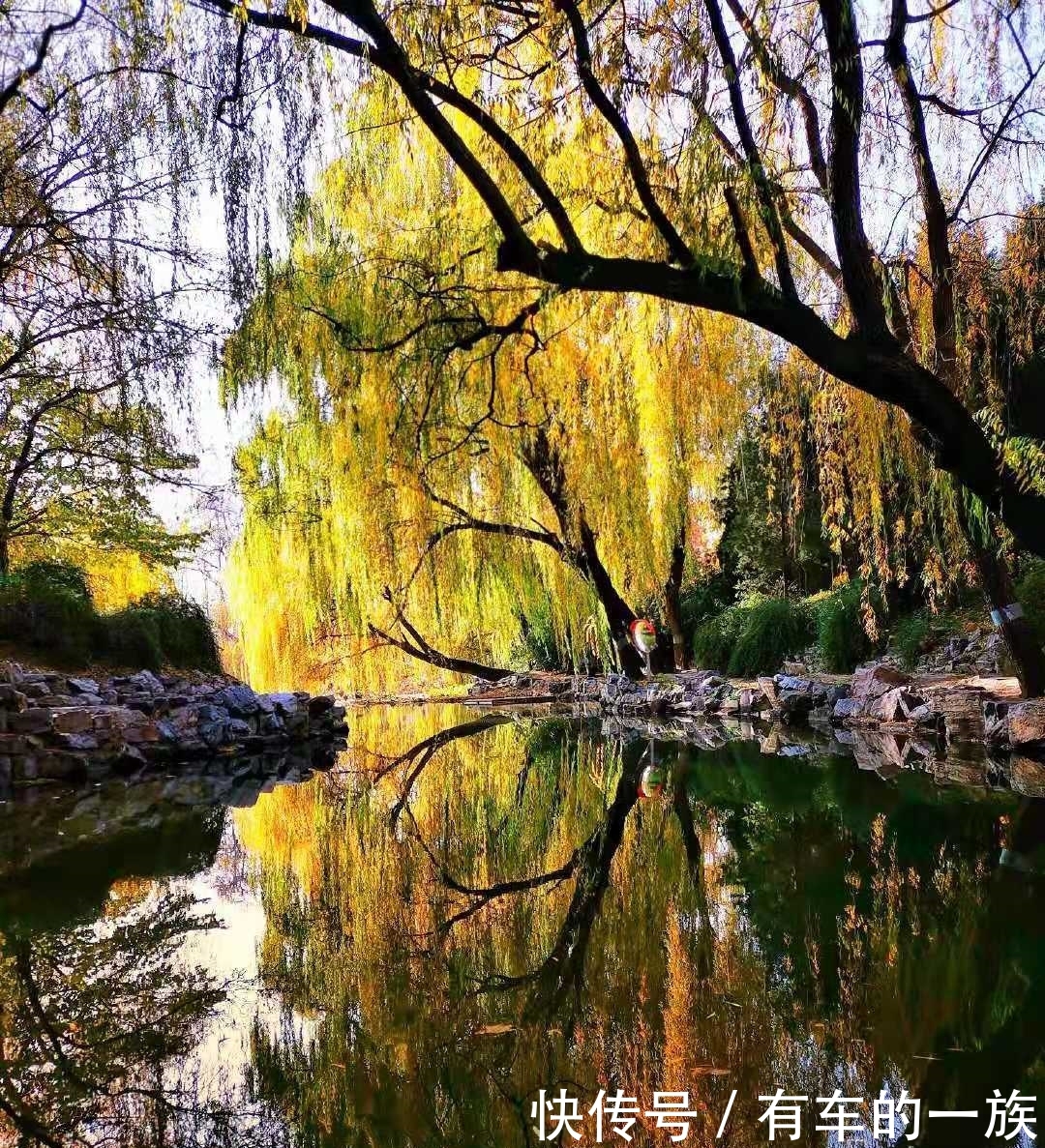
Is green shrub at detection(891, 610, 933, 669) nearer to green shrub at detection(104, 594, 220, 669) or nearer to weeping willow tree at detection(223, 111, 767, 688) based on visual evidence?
weeping willow tree at detection(223, 111, 767, 688)

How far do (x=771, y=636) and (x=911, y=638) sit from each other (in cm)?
255

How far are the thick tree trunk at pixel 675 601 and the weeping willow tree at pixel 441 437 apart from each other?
0.13m

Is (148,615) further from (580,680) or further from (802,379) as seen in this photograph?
(580,680)

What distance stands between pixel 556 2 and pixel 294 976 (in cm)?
324

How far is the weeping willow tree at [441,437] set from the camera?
18.3 ft

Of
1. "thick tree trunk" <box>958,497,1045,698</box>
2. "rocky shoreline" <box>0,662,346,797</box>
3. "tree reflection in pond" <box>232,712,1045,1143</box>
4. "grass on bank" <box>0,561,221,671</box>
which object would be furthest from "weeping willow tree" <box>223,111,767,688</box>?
"thick tree trunk" <box>958,497,1045,698</box>

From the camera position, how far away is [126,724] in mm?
7398

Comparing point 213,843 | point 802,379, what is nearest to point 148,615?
point 213,843

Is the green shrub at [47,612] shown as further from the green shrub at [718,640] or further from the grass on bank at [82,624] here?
the green shrub at [718,640]

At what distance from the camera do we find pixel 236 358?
18.4ft

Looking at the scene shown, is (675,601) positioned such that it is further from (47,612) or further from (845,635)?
(47,612)

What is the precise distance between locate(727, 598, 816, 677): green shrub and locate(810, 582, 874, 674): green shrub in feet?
3.36

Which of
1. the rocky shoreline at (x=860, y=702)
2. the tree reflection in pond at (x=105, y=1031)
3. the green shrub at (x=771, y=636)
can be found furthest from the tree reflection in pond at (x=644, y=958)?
the green shrub at (x=771, y=636)

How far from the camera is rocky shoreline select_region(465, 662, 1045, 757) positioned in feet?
20.4
